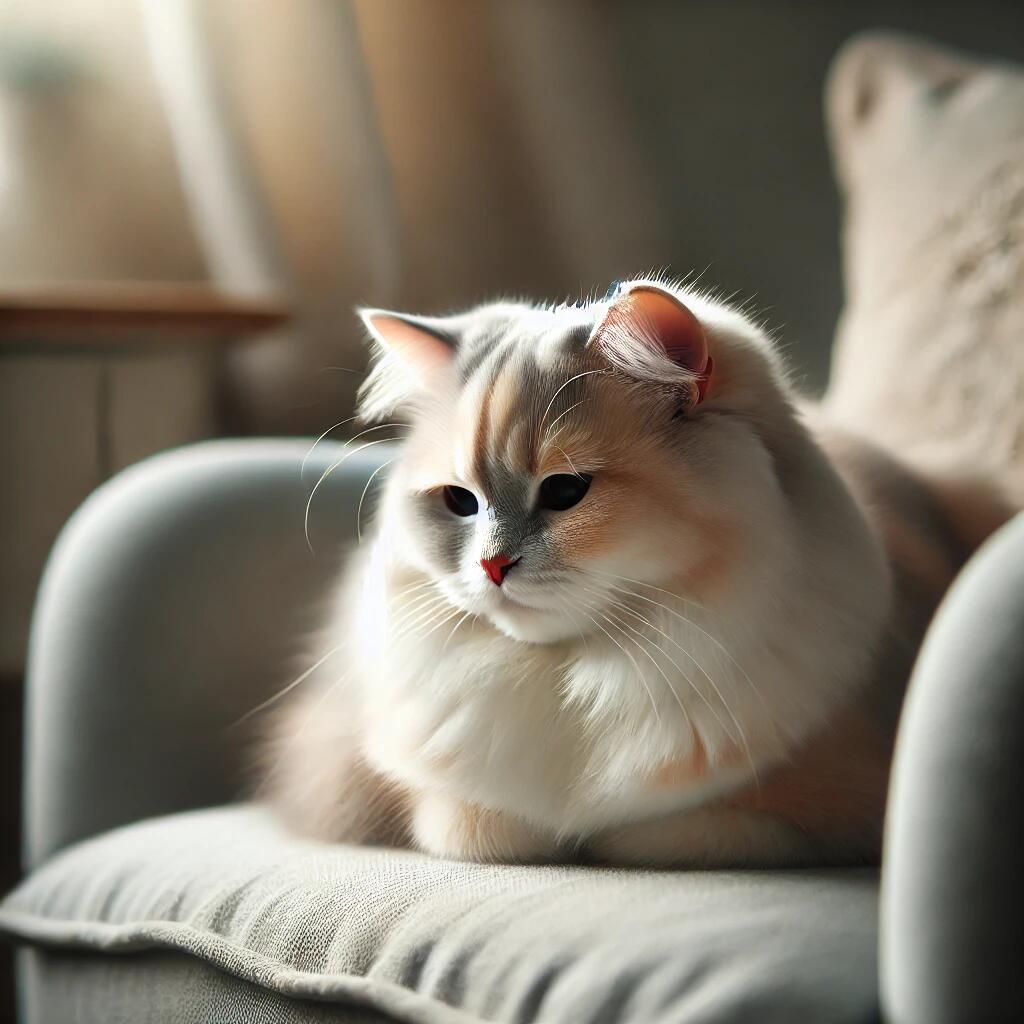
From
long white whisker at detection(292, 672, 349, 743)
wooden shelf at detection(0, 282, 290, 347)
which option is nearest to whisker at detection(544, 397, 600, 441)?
long white whisker at detection(292, 672, 349, 743)

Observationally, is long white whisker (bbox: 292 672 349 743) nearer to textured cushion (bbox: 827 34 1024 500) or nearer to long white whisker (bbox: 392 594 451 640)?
long white whisker (bbox: 392 594 451 640)

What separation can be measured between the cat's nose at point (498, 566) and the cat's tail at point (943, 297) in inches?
21.9

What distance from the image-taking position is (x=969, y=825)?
63 cm

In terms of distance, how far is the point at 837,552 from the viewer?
90cm

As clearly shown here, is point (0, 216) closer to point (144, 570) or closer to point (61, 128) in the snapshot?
point (61, 128)

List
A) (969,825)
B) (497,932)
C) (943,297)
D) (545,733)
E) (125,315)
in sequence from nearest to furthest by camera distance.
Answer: (969,825) < (497,932) < (545,733) < (943,297) < (125,315)

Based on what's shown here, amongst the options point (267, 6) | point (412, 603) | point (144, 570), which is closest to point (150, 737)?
point (144, 570)

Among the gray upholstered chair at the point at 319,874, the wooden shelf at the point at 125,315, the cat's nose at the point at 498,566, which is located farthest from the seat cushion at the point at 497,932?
the wooden shelf at the point at 125,315

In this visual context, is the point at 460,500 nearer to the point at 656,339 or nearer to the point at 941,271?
the point at 656,339

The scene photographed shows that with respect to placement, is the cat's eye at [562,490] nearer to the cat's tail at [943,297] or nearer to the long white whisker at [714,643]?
the long white whisker at [714,643]

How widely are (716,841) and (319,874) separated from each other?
307 mm

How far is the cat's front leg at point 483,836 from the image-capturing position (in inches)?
36.3

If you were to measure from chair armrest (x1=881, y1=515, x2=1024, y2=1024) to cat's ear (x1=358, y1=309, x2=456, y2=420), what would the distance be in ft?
1.57

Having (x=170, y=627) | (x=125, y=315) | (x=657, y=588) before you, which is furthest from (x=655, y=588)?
(x=125, y=315)
